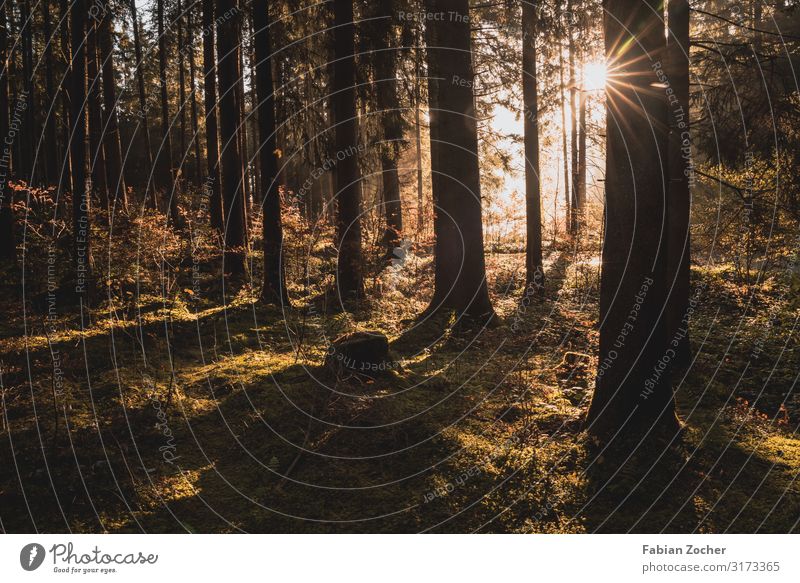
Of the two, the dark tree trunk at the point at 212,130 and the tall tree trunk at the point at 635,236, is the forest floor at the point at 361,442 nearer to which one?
the tall tree trunk at the point at 635,236

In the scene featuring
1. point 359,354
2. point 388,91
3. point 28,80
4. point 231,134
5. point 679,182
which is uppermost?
point 28,80

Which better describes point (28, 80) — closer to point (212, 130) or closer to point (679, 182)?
point (212, 130)

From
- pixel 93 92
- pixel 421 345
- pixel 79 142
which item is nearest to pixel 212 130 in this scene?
pixel 93 92

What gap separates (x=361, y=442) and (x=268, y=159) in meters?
8.33

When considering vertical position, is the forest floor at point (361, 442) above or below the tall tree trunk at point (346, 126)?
below

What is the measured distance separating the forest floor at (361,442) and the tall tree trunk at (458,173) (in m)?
1.75

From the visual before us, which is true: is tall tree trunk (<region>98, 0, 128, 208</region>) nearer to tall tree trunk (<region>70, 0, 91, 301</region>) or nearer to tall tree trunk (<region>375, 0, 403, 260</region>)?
tall tree trunk (<region>70, 0, 91, 301</region>)

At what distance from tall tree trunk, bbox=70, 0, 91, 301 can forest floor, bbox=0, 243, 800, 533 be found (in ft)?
4.50

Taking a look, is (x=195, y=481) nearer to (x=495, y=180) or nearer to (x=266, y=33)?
(x=266, y=33)

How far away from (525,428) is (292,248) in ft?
34.5

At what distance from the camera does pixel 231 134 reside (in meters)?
13.8

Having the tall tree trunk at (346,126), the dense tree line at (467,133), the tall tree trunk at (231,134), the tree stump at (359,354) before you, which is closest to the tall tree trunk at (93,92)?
the dense tree line at (467,133)

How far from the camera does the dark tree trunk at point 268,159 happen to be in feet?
40.2

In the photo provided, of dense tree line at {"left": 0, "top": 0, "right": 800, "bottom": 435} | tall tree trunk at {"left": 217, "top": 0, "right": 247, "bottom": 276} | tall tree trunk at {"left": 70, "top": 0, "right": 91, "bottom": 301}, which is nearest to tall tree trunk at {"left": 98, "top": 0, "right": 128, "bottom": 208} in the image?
dense tree line at {"left": 0, "top": 0, "right": 800, "bottom": 435}
